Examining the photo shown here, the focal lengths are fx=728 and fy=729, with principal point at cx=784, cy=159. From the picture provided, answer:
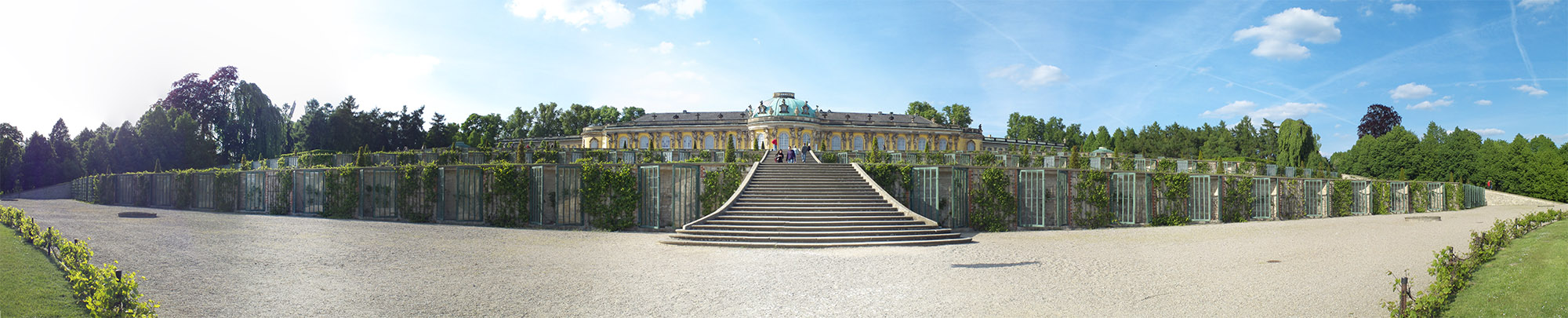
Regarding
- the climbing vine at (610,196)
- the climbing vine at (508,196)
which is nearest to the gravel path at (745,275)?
the climbing vine at (610,196)

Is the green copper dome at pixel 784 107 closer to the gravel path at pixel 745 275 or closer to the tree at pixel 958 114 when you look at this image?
the tree at pixel 958 114

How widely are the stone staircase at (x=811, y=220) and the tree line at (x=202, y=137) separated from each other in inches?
1848

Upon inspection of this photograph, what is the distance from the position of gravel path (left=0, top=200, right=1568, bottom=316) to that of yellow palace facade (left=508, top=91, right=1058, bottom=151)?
185ft

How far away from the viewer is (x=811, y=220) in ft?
64.8

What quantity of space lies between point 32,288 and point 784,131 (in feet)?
226

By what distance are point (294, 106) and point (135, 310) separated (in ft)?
313

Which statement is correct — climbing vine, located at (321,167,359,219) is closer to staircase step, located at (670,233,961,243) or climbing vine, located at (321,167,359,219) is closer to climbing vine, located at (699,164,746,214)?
climbing vine, located at (699,164,746,214)

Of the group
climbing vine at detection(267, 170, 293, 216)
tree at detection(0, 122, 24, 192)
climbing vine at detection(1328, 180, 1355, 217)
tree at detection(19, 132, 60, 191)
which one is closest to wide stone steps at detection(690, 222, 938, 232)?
climbing vine at detection(267, 170, 293, 216)

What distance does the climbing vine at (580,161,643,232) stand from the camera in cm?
2341

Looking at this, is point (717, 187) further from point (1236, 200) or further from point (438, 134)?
point (438, 134)

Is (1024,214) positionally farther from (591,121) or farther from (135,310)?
(591,121)

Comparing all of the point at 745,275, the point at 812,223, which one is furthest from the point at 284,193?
the point at 745,275

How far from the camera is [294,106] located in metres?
86.9

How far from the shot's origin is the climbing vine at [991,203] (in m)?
23.5
